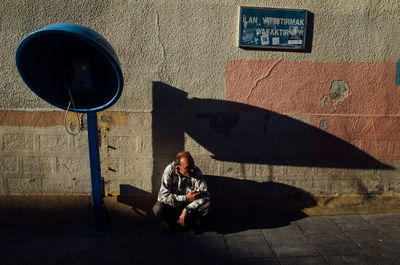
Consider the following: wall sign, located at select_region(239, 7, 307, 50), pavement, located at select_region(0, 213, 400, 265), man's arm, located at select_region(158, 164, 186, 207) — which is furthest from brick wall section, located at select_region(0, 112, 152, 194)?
wall sign, located at select_region(239, 7, 307, 50)

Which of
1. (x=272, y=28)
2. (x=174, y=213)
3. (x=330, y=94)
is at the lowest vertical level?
(x=174, y=213)

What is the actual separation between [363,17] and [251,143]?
7.48 ft

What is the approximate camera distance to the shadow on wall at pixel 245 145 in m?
3.62

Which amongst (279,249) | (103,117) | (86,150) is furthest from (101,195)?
(279,249)

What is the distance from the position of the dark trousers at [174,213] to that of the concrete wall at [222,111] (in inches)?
16.2

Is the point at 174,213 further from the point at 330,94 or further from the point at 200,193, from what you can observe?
the point at 330,94

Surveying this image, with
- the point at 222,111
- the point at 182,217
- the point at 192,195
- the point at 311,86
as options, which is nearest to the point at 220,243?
the point at 182,217

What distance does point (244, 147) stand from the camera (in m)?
3.73

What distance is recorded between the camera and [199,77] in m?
3.58

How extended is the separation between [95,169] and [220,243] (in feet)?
5.76

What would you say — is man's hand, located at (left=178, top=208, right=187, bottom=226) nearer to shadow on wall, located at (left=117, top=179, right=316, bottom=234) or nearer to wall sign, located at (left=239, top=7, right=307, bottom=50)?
shadow on wall, located at (left=117, top=179, right=316, bottom=234)

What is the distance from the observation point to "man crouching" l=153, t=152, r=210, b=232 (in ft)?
10.8

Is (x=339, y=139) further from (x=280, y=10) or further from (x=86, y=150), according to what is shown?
(x=86, y=150)

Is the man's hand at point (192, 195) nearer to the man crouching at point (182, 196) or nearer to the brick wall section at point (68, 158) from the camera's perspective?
the man crouching at point (182, 196)
